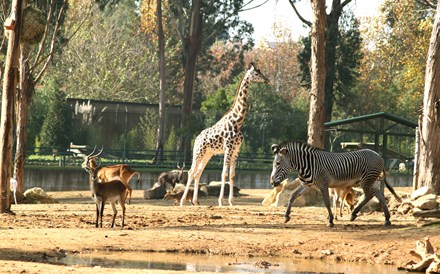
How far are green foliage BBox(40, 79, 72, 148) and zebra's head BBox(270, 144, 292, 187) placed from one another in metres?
30.3

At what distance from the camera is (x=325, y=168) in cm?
2180

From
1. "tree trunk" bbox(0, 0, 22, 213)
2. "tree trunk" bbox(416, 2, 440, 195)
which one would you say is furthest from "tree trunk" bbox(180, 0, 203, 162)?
"tree trunk" bbox(0, 0, 22, 213)

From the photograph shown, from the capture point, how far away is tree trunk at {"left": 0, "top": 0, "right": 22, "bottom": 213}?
23.1 meters

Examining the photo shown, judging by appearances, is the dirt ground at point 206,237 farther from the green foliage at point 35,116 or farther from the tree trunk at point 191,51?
the tree trunk at point 191,51

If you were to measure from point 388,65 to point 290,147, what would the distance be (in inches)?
2335

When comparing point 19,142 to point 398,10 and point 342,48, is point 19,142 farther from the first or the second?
point 398,10

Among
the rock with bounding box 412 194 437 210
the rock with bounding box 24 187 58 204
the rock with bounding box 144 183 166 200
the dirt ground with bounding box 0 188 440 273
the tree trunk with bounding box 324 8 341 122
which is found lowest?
the dirt ground with bounding box 0 188 440 273

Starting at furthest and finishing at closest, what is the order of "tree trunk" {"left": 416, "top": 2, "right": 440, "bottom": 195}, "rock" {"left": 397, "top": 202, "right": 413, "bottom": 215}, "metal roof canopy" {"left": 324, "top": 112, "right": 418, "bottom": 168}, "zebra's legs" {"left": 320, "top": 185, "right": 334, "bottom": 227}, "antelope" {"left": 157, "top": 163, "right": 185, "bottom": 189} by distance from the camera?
"antelope" {"left": 157, "top": 163, "right": 185, "bottom": 189}, "metal roof canopy" {"left": 324, "top": 112, "right": 418, "bottom": 168}, "tree trunk" {"left": 416, "top": 2, "right": 440, "bottom": 195}, "rock" {"left": 397, "top": 202, "right": 413, "bottom": 215}, "zebra's legs" {"left": 320, "top": 185, "right": 334, "bottom": 227}

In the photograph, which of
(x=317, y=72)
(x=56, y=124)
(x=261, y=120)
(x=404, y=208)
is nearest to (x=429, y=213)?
(x=404, y=208)

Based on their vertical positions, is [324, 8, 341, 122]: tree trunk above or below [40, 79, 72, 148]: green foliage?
above

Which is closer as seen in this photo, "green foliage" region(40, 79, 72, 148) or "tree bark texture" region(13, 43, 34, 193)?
"tree bark texture" region(13, 43, 34, 193)

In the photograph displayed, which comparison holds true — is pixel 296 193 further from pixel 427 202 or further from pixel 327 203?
pixel 427 202

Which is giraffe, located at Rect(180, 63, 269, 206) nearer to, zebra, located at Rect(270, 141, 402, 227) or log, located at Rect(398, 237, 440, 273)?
zebra, located at Rect(270, 141, 402, 227)

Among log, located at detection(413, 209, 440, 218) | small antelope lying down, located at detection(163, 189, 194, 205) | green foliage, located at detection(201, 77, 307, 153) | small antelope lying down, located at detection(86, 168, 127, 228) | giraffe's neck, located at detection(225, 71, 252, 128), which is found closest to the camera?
small antelope lying down, located at detection(86, 168, 127, 228)
